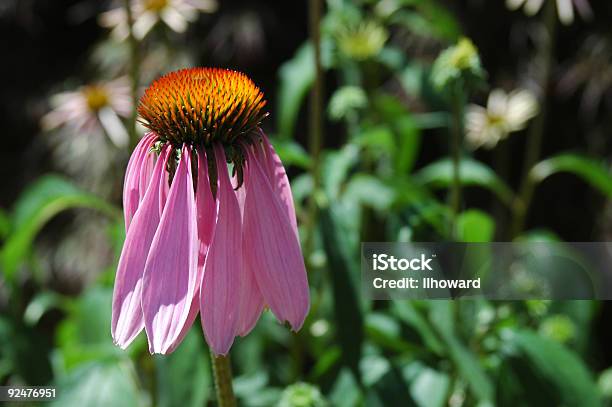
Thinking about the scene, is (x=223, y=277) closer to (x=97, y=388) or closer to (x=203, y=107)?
(x=203, y=107)

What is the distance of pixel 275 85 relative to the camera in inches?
58.6

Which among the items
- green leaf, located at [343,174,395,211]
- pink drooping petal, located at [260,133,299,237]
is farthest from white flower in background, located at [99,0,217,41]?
pink drooping petal, located at [260,133,299,237]

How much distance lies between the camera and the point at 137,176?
45 cm

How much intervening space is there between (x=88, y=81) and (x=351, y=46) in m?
0.69

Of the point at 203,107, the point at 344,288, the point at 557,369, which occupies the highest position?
the point at 203,107

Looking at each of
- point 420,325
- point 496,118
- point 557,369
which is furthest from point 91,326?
point 496,118

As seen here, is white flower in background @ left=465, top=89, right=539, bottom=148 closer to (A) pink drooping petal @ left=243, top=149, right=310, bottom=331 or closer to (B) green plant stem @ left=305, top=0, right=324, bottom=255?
(B) green plant stem @ left=305, top=0, right=324, bottom=255

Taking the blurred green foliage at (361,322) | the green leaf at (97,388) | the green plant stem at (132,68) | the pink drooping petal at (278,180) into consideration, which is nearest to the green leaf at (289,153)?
the blurred green foliage at (361,322)

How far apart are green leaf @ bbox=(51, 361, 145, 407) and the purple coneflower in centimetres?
32

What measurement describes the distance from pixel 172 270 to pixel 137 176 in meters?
0.08

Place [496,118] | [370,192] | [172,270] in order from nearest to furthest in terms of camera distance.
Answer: [172,270] < [370,192] < [496,118]

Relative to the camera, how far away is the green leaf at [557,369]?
736 millimetres

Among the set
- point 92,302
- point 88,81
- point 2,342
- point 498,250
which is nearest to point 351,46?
point 498,250

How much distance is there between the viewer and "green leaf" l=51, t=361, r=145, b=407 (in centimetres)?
71
